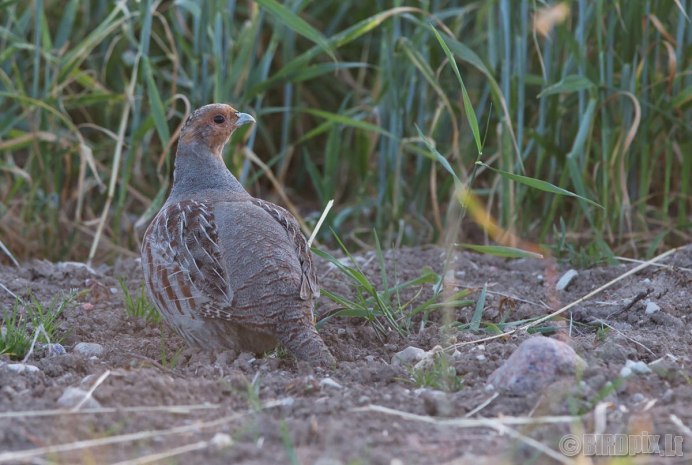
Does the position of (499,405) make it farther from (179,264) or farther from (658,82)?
(658,82)

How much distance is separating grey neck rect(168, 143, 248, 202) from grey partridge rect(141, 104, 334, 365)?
9cm

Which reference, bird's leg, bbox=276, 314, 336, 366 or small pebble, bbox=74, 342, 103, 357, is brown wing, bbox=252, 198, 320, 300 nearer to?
bird's leg, bbox=276, 314, 336, 366

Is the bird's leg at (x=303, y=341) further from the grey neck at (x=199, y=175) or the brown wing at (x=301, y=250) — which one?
the grey neck at (x=199, y=175)

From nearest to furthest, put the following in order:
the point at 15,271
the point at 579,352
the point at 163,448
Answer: the point at 163,448 < the point at 579,352 < the point at 15,271

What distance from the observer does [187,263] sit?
370 centimetres

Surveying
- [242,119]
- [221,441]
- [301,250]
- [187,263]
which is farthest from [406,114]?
[221,441]

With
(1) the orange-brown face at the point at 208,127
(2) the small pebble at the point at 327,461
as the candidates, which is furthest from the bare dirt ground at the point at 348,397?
(1) the orange-brown face at the point at 208,127

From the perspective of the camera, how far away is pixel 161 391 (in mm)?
2881

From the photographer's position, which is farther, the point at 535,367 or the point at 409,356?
the point at 409,356

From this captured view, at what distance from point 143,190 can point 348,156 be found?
4.22 ft

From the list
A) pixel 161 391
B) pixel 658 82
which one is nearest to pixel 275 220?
pixel 161 391

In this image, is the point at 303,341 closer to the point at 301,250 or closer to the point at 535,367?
the point at 301,250

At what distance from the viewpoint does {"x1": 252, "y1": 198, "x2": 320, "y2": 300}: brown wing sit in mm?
3607

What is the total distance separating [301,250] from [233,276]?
32cm
